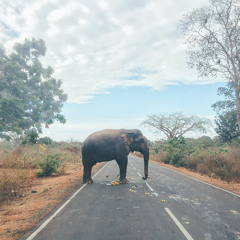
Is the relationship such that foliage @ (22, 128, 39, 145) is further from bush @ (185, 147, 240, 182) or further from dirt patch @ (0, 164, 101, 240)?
bush @ (185, 147, 240, 182)

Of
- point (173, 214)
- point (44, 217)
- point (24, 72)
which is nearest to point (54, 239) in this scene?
point (44, 217)

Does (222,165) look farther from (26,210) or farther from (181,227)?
(26,210)

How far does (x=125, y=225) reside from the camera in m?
5.36

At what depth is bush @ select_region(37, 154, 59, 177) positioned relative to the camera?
14.7 metres

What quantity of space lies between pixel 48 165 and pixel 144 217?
421 inches

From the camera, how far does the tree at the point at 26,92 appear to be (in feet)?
86.4

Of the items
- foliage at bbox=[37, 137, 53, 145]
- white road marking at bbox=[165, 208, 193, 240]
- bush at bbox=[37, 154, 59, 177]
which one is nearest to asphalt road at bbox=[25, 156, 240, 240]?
white road marking at bbox=[165, 208, 193, 240]

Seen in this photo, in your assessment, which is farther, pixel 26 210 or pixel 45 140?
pixel 45 140

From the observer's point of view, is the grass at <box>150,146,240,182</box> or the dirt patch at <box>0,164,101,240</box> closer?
the dirt patch at <box>0,164,101,240</box>

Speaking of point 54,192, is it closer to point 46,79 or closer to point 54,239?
point 54,239

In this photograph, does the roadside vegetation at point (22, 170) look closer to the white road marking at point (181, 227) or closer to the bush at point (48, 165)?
the bush at point (48, 165)

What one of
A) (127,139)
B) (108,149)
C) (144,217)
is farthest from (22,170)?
(144,217)

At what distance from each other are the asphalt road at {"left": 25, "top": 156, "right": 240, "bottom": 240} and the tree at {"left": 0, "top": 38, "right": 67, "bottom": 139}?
2148 centimetres

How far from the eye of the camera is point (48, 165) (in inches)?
586
